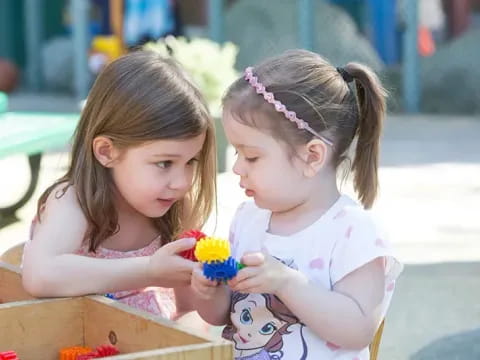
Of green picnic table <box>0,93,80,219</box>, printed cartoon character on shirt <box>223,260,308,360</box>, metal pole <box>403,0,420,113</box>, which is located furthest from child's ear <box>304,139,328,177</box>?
metal pole <box>403,0,420,113</box>

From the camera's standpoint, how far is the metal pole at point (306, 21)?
11.0 m

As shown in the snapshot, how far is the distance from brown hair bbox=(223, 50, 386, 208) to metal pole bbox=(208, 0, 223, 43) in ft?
28.6

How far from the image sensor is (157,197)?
2.87m

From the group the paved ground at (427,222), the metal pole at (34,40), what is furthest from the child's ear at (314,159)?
the metal pole at (34,40)

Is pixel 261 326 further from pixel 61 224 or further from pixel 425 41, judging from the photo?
pixel 425 41

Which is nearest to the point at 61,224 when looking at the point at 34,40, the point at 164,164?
the point at 164,164

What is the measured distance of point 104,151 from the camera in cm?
292

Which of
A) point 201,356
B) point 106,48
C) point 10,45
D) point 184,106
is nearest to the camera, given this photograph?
point 201,356

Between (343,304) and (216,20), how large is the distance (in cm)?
909

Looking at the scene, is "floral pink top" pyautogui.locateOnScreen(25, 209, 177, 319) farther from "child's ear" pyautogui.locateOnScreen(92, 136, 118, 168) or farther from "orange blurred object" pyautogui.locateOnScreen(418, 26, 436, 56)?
"orange blurred object" pyautogui.locateOnScreen(418, 26, 436, 56)

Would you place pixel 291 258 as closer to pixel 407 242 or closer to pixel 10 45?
pixel 407 242

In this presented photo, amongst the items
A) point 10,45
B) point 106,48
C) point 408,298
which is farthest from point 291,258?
point 10,45

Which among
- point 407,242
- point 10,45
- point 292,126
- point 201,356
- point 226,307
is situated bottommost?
point 10,45

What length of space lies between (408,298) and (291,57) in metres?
2.35
